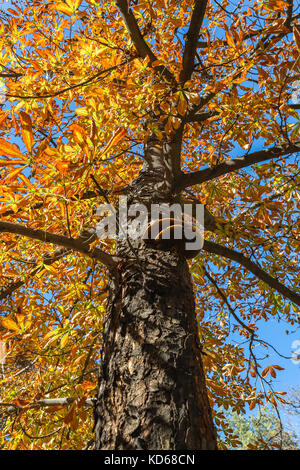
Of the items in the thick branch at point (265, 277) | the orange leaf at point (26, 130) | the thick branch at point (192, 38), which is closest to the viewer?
the orange leaf at point (26, 130)

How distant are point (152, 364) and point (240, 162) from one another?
1.54 meters

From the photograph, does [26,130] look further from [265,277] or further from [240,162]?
[265,277]

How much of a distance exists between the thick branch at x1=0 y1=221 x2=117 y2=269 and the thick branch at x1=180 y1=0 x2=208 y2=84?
5.06 feet

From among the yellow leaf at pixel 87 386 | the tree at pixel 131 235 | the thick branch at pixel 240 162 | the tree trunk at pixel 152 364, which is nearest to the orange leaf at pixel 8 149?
the tree at pixel 131 235

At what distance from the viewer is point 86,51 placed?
1850 mm

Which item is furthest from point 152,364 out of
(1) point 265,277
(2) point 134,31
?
(2) point 134,31

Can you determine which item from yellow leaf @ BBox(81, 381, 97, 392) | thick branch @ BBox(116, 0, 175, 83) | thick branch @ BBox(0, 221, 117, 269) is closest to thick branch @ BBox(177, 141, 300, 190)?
thick branch @ BBox(116, 0, 175, 83)

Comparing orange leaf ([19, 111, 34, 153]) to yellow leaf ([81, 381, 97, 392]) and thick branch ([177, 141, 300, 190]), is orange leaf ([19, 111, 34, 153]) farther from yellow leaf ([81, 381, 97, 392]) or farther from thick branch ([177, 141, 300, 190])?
thick branch ([177, 141, 300, 190])

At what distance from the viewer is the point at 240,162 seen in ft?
6.97

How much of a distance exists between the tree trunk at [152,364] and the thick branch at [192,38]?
151cm

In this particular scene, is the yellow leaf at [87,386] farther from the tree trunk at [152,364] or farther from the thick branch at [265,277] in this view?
the thick branch at [265,277]

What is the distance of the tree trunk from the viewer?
3.55 feet

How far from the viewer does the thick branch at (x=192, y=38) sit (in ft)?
6.92
